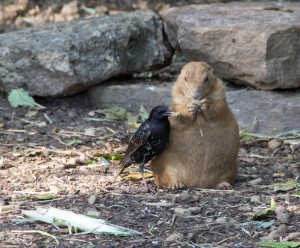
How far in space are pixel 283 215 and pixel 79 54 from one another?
3541mm

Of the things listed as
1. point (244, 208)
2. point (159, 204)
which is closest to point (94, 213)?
point (159, 204)

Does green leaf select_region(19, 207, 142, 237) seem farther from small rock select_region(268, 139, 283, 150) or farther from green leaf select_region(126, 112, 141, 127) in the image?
green leaf select_region(126, 112, 141, 127)

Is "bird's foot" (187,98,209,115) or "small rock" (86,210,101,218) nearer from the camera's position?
"small rock" (86,210,101,218)

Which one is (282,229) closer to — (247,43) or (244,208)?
(244,208)

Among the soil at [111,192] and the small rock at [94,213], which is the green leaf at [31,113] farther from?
the small rock at [94,213]

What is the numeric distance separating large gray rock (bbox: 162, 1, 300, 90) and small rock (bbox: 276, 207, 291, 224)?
249 cm

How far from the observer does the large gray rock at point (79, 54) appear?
8.11 m

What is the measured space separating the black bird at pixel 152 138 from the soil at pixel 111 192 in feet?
0.78

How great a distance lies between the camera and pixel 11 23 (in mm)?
10141

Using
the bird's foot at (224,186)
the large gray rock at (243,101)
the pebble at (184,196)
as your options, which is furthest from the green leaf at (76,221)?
the large gray rock at (243,101)

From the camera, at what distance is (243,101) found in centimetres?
775

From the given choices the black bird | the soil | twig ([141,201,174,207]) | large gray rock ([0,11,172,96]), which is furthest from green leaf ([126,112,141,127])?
twig ([141,201,174,207])

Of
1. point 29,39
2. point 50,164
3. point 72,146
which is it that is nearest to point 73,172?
point 50,164

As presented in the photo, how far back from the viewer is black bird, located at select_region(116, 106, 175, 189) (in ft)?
19.8
